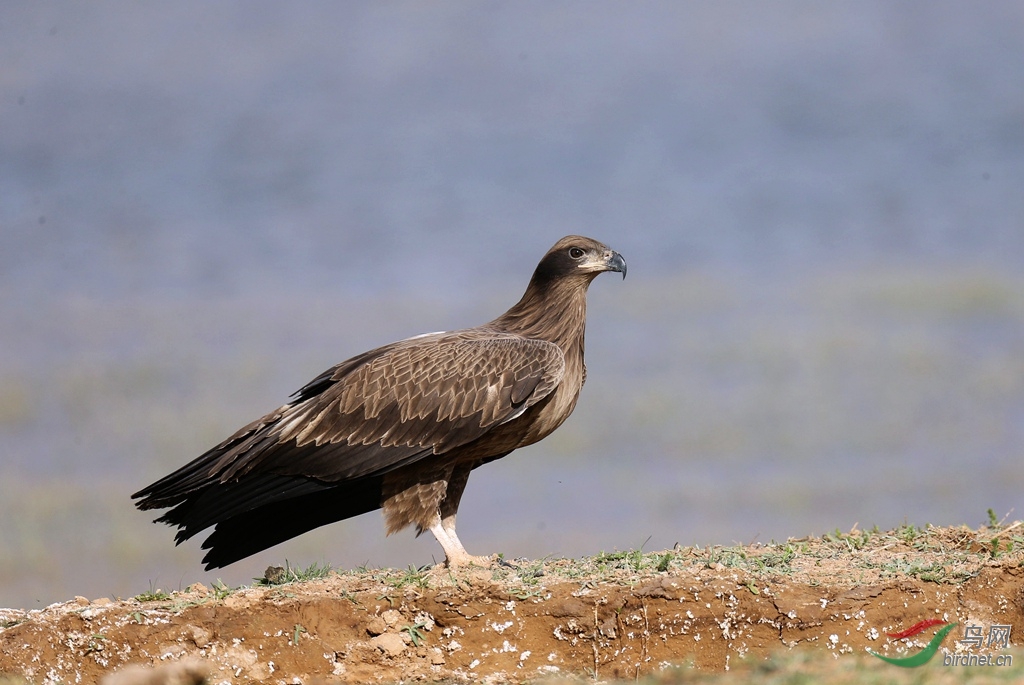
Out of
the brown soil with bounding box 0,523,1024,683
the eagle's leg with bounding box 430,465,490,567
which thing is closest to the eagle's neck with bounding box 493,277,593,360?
the eagle's leg with bounding box 430,465,490,567

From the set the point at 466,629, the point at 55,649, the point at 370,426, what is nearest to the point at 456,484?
the point at 370,426

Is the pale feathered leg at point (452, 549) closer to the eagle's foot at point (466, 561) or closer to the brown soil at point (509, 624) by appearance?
the eagle's foot at point (466, 561)

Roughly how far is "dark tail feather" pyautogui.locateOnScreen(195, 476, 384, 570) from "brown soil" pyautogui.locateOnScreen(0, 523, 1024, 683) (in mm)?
1236

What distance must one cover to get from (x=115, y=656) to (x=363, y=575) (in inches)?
61.5

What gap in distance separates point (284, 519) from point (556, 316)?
8.24ft

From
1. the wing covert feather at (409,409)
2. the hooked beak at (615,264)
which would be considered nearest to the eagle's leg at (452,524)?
the wing covert feather at (409,409)

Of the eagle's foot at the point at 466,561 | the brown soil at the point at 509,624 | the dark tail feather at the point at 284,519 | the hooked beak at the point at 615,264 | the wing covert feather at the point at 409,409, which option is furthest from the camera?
the hooked beak at the point at 615,264

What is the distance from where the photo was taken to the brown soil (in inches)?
267

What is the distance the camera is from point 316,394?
28.4ft

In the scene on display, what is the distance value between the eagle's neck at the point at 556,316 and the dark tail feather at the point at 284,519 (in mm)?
1598

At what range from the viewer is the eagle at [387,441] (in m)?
8.01

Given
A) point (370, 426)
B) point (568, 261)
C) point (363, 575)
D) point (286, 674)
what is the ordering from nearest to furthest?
point (286, 674) < point (363, 575) < point (370, 426) < point (568, 261)

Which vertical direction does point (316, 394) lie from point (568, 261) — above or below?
below

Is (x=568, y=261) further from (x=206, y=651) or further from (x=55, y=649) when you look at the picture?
(x=55, y=649)
